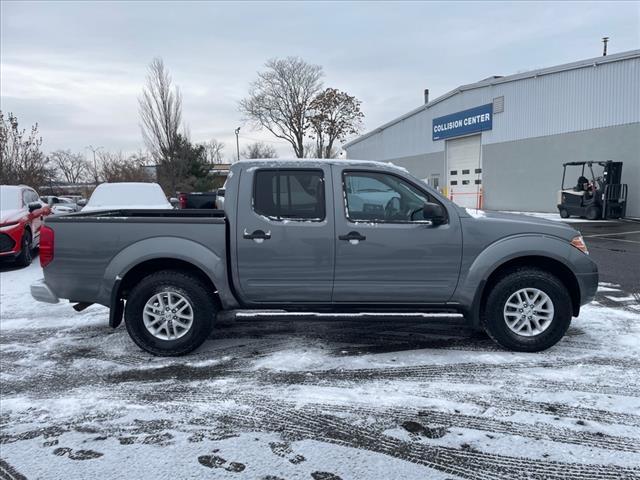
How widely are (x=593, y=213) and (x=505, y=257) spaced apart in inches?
629

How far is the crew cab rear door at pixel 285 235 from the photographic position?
4.22m

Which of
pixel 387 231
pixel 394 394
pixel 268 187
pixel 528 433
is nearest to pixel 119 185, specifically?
pixel 268 187

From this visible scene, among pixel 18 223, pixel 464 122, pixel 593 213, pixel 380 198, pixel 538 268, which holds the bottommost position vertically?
pixel 593 213

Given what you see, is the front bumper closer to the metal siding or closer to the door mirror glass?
the door mirror glass

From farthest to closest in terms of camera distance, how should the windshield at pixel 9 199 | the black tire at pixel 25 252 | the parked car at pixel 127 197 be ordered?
the parked car at pixel 127 197, the windshield at pixel 9 199, the black tire at pixel 25 252

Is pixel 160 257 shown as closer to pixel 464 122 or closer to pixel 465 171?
pixel 464 122

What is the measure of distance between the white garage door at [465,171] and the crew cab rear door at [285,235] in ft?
74.4

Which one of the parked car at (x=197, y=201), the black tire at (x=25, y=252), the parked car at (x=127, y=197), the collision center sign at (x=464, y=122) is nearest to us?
the black tire at (x=25, y=252)

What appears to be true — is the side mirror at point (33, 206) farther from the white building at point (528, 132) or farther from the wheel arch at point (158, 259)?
the white building at point (528, 132)

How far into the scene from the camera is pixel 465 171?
26891mm

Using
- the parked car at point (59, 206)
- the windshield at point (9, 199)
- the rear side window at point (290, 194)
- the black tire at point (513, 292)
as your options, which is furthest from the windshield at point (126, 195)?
the black tire at point (513, 292)

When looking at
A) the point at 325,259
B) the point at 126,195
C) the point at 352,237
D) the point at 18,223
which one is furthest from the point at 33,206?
the point at 352,237

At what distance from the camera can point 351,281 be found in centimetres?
427

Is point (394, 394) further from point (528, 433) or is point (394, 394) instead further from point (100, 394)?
point (100, 394)
